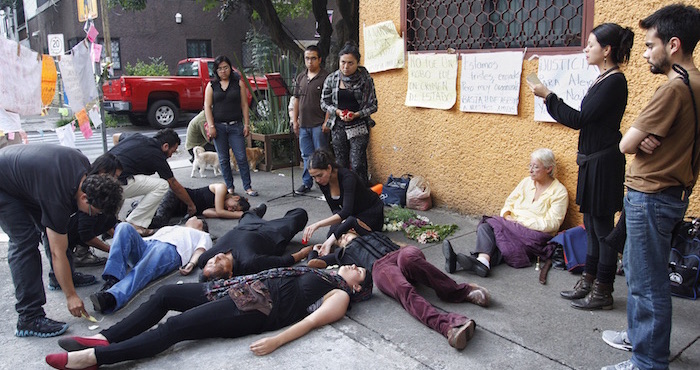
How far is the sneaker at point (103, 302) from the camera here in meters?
3.69

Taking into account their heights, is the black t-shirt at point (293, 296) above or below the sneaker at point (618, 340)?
above

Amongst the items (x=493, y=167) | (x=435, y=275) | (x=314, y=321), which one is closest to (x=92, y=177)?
(x=314, y=321)

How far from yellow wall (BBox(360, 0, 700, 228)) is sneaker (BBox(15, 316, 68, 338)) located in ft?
13.0

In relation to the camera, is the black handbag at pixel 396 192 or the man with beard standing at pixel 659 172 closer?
the man with beard standing at pixel 659 172

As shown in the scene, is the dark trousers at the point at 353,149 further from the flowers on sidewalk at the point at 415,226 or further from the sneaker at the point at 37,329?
the sneaker at the point at 37,329

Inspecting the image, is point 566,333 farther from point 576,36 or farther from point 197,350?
point 576,36

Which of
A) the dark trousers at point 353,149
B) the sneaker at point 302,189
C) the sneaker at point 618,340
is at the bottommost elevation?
the sneaker at point 618,340

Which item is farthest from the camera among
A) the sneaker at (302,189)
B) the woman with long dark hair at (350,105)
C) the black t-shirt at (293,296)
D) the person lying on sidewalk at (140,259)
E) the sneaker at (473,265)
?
the sneaker at (302,189)

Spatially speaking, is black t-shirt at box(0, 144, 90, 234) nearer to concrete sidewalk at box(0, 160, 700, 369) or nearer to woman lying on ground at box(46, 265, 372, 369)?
woman lying on ground at box(46, 265, 372, 369)

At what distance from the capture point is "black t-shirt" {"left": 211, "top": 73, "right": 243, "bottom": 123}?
6.71 metres

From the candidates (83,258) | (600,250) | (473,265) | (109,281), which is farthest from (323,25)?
(600,250)

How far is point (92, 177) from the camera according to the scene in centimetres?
329

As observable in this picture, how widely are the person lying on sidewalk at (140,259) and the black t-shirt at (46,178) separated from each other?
0.71 metres

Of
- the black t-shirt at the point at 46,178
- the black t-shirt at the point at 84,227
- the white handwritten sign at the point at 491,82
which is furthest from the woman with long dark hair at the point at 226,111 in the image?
the black t-shirt at the point at 46,178
